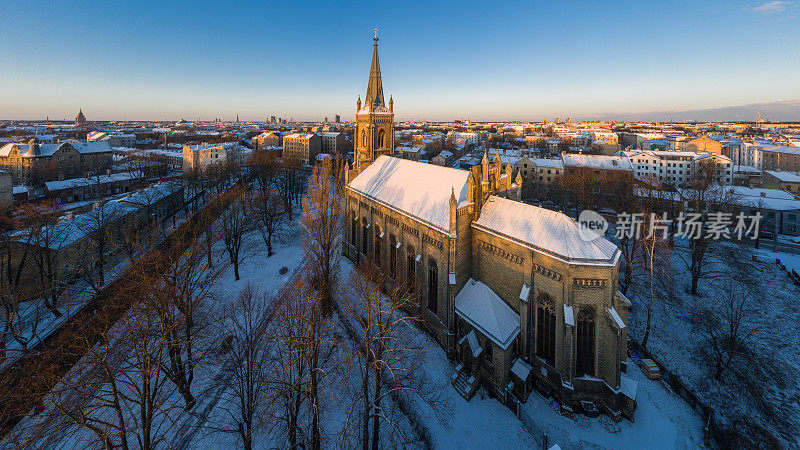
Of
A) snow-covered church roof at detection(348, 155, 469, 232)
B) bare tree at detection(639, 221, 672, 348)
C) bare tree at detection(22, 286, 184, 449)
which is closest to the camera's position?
bare tree at detection(22, 286, 184, 449)

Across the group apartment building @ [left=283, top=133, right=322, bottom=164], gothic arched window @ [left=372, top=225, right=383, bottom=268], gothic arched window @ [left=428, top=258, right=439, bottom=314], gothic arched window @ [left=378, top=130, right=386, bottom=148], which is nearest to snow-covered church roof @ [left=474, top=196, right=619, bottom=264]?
gothic arched window @ [left=428, top=258, right=439, bottom=314]

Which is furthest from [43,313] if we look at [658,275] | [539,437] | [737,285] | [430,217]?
[737,285]

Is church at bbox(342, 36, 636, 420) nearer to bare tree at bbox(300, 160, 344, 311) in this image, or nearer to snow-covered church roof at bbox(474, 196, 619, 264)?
snow-covered church roof at bbox(474, 196, 619, 264)

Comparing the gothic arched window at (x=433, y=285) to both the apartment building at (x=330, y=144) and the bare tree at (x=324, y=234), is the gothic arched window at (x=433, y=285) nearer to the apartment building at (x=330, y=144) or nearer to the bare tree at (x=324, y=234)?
the bare tree at (x=324, y=234)

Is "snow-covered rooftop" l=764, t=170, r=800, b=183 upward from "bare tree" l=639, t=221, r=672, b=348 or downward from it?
upward

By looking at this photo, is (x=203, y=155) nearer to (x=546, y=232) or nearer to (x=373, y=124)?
(x=373, y=124)

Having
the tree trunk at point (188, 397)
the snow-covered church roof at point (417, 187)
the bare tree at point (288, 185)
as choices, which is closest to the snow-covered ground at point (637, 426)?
the snow-covered church roof at point (417, 187)

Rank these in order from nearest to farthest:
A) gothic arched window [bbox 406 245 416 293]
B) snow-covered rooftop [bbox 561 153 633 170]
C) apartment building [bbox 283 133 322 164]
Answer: gothic arched window [bbox 406 245 416 293], snow-covered rooftop [bbox 561 153 633 170], apartment building [bbox 283 133 322 164]
